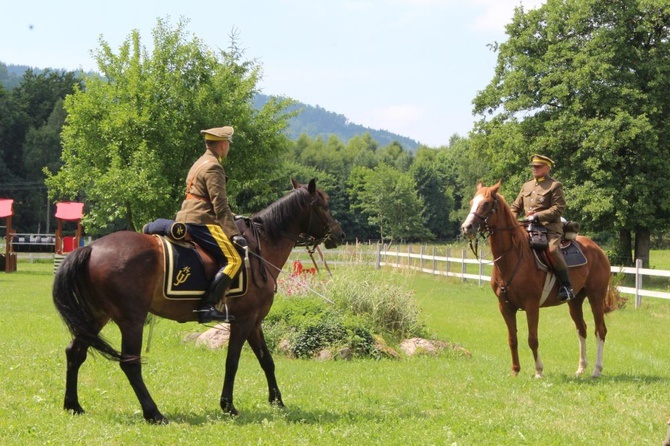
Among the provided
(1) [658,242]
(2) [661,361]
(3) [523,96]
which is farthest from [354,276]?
(1) [658,242]

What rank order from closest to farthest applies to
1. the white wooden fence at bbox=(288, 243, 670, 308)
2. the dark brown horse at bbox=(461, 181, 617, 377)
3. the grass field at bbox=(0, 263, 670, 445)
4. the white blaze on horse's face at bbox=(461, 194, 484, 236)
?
the grass field at bbox=(0, 263, 670, 445) → the white blaze on horse's face at bbox=(461, 194, 484, 236) → the dark brown horse at bbox=(461, 181, 617, 377) → the white wooden fence at bbox=(288, 243, 670, 308)

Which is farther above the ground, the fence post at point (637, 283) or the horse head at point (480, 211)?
the horse head at point (480, 211)

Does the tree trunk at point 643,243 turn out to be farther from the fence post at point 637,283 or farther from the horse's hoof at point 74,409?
the horse's hoof at point 74,409

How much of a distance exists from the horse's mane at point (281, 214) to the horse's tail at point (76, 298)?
7.35 ft

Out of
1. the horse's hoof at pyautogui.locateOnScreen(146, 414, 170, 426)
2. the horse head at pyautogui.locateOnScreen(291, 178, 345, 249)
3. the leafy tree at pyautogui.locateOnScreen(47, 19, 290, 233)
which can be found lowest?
the horse's hoof at pyautogui.locateOnScreen(146, 414, 170, 426)

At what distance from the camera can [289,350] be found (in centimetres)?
1339

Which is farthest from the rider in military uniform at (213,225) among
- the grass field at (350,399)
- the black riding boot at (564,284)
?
the black riding boot at (564,284)

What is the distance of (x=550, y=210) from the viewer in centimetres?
1133

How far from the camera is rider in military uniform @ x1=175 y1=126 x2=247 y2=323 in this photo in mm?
7820

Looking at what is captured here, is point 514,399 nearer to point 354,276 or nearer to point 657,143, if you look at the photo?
point 354,276

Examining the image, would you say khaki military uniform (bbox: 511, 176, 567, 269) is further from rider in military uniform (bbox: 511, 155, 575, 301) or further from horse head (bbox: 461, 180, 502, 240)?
horse head (bbox: 461, 180, 502, 240)

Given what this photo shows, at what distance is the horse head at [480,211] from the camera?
10.4 m

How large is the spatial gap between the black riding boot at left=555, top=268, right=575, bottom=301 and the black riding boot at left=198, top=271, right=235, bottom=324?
5917 mm

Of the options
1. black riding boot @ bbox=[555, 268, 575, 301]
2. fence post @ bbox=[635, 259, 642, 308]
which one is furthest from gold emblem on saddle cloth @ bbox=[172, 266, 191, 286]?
fence post @ bbox=[635, 259, 642, 308]
